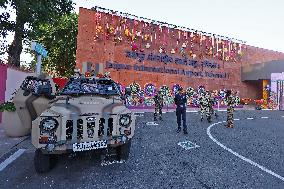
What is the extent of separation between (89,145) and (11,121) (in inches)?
186

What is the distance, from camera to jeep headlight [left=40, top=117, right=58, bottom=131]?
4.74 meters

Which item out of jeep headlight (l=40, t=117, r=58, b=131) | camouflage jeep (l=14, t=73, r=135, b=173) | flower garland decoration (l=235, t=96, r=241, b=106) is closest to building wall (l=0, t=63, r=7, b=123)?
camouflage jeep (l=14, t=73, r=135, b=173)

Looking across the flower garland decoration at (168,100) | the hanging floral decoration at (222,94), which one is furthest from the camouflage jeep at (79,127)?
the hanging floral decoration at (222,94)

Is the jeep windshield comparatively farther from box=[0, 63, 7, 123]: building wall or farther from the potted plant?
box=[0, 63, 7, 123]: building wall

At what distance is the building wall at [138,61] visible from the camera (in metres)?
22.7

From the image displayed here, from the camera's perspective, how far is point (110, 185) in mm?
4520

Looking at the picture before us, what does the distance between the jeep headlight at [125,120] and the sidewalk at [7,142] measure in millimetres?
3236

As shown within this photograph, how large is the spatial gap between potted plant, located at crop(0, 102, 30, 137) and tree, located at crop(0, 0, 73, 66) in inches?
A: 276

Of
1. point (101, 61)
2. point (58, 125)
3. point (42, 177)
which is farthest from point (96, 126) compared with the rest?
point (101, 61)

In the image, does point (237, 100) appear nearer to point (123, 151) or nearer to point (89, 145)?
point (123, 151)

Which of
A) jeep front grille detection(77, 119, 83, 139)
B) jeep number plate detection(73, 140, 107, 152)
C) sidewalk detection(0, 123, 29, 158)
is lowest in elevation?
sidewalk detection(0, 123, 29, 158)

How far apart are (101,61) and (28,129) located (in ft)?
49.6

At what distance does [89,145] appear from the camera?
4.88 meters

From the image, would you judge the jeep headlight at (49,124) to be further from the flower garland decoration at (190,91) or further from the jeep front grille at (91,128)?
the flower garland decoration at (190,91)
